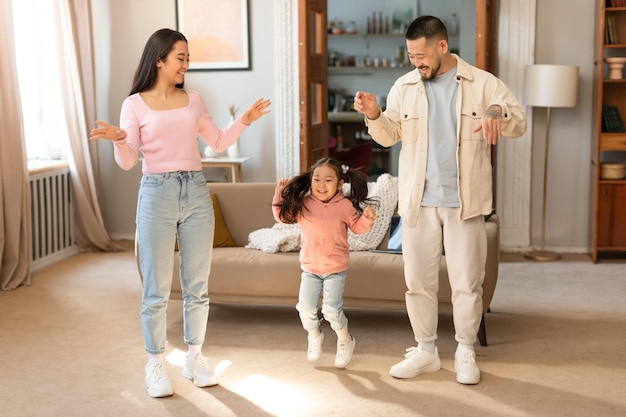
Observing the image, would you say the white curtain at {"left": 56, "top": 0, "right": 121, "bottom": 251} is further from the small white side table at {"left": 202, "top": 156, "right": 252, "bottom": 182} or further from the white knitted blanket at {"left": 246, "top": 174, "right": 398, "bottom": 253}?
the white knitted blanket at {"left": 246, "top": 174, "right": 398, "bottom": 253}

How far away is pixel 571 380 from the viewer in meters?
3.57

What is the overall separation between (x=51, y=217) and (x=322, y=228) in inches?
134

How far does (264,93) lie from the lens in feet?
22.4

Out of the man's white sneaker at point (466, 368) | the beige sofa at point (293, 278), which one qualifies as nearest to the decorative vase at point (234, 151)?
the beige sofa at point (293, 278)

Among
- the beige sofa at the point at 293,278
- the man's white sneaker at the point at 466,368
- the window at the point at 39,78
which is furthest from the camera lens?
the window at the point at 39,78

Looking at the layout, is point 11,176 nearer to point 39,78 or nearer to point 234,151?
point 39,78

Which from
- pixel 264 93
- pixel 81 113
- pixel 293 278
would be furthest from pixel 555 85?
pixel 81 113

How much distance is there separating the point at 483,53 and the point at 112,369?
3275 mm

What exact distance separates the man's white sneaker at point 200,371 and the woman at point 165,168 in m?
0.15

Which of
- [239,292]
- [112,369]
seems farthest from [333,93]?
[112,369]

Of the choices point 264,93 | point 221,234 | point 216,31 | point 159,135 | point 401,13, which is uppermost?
point 401,13

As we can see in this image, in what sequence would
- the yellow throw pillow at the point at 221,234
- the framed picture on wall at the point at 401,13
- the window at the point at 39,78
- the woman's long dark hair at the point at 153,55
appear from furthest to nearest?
the framed picture on wall at the point at 401,13, the window at the point at 39,78, the yellow throw pillow at the point at 221,234, the woman's long dark hair at the point at 153,55

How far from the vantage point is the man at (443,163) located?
11.0 ft

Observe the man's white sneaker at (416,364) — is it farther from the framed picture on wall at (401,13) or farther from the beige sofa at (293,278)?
the framed picture on wall at (401,13)
